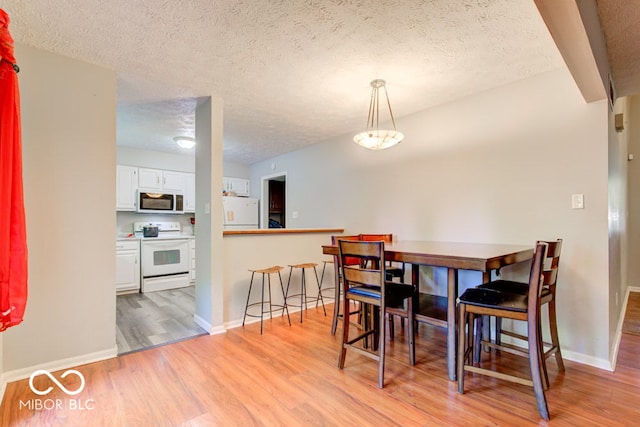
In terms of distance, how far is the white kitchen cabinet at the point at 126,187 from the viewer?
479cm

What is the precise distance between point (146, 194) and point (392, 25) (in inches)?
181

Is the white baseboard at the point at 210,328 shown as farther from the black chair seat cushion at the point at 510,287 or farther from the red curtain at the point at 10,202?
the black chair seat cushion at the point at 510,287

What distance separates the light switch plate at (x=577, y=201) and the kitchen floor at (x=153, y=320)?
3.38 m

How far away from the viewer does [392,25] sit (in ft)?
6.25

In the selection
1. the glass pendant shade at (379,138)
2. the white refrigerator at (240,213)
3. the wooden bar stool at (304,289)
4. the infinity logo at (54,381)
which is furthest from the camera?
the white refrigerator at (240,213)

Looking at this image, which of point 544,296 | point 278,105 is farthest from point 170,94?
point 544,296

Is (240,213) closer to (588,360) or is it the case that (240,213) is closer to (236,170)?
(236,170)

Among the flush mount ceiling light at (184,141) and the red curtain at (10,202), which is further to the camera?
the flush mount ceiling light at (184,141)

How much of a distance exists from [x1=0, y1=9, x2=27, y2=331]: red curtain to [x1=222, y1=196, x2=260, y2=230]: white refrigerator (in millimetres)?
4171

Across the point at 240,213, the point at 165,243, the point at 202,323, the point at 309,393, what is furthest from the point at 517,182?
the point at 165,243

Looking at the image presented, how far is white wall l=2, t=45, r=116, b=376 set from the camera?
84.4 inches

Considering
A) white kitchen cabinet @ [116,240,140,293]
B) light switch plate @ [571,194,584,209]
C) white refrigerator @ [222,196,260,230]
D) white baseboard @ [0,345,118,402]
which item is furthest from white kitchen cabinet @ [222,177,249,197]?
light switch plate @ [571,194,584,209]

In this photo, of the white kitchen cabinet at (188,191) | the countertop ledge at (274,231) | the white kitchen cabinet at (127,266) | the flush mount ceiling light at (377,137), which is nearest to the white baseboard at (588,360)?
the flush mount ceiling light at (377,137)

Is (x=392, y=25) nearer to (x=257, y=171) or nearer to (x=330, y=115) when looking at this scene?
(x=330, y=115)
